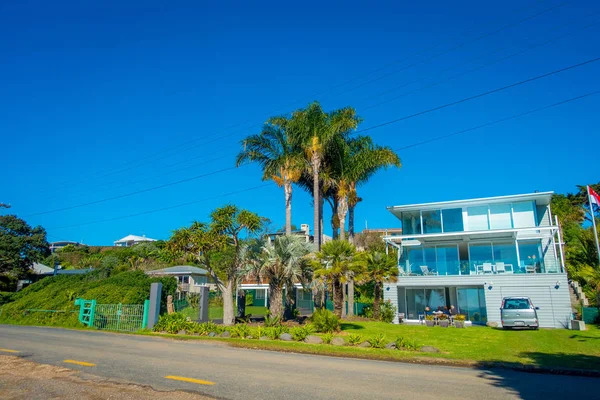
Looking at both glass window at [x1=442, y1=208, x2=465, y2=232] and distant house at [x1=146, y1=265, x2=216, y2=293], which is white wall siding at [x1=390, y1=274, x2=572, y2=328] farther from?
distant house at [x1=146, y1=265, x2=216, y2=293]

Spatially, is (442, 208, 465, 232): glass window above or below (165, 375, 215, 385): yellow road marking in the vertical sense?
above

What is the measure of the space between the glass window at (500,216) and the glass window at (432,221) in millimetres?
3405

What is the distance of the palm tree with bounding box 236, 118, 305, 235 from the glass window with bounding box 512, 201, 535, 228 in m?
14.6

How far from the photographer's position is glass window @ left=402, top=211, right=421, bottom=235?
30817 mm

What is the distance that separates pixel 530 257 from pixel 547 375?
19.7m

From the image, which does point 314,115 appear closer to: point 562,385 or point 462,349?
point 462,349

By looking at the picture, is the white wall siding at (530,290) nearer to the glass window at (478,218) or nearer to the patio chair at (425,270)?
the patio chair at (425,270)

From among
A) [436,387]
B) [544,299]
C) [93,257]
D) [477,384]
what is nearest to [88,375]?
[436,387]

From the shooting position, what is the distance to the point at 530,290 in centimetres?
2534

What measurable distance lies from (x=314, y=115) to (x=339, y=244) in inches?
435

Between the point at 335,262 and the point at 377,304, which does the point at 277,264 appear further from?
the point at 377,304

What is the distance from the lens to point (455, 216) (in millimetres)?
29688

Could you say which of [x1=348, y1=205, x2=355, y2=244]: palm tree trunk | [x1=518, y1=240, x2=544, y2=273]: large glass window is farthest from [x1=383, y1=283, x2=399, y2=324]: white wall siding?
[x1=518, y1=240, x2=544, y2=273]: large glass window

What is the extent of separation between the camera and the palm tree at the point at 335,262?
20.8 m
